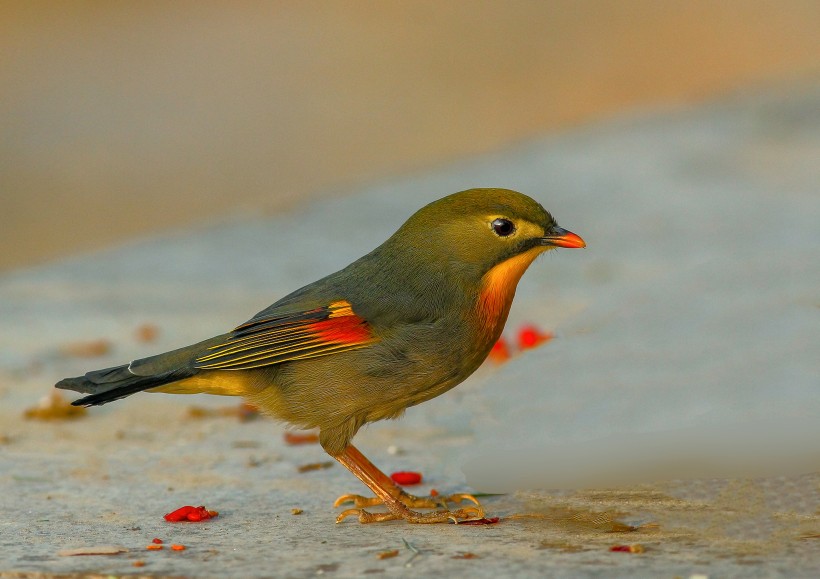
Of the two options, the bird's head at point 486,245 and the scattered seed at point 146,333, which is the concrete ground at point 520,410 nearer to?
the scattered seed at point 146,333

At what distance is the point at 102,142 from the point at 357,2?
9.55 m

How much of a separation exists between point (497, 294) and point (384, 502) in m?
0.91

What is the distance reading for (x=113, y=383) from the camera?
5.19 m

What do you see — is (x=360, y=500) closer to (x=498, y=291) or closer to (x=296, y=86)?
(x=498, y=291)

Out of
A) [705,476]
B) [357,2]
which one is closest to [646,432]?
[705,476]

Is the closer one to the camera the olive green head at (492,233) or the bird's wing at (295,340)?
the bird's wing at (295,340)

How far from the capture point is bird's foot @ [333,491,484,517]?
5.25m

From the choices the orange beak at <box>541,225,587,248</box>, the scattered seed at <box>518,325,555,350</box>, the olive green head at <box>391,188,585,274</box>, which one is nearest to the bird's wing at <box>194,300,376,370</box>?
the olive green head at <box>391,188,585,274</box>

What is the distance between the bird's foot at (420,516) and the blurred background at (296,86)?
6.01m

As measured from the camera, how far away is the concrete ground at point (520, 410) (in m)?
4.50

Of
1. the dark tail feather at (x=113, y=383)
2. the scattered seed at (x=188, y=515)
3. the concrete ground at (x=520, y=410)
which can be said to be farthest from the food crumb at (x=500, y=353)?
the scattered seed at (x=188, y=515)

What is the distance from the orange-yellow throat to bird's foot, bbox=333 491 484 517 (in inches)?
26.5

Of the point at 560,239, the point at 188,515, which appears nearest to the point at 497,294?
the point at 560,239

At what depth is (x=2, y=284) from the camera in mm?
9180
